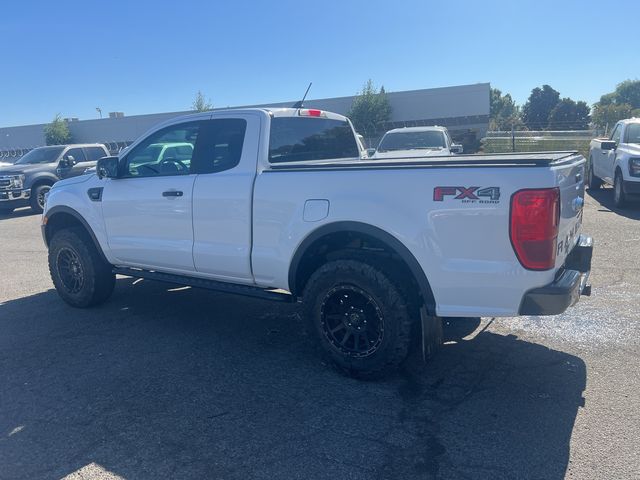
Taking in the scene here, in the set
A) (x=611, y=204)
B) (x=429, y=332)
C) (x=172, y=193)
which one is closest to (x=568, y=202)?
(x=429, y=332)

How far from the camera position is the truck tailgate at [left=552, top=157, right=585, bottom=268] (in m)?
3.41

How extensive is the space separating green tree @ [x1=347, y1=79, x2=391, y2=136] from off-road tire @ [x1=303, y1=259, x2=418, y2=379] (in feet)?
106

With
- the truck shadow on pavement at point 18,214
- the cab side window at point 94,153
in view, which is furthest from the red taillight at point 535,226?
the cab side window at point 94,153

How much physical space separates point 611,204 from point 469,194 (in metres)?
10.2

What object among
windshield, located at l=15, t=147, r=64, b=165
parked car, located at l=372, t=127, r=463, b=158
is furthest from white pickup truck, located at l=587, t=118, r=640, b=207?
windshield, located at l=15, t=147, r=64, b=165

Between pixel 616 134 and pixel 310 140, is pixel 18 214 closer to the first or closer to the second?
pixel 310 140

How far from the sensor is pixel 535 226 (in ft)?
10.5

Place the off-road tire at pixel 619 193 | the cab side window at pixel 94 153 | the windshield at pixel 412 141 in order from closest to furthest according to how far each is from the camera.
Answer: the off-road tire at pixel 619 193 → the windshield at pixel 412 141 → the cab side window at pixel 94 153

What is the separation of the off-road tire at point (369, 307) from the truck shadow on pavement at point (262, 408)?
0.18m

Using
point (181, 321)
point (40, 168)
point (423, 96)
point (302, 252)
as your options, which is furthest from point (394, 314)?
point (423, 96)

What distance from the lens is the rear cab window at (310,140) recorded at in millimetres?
4777

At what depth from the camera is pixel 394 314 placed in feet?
12.3

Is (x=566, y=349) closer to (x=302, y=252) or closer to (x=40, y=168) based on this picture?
(x=302, y=252)

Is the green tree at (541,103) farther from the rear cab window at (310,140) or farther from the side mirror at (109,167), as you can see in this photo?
the side mirror at (109,167)
